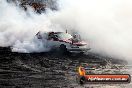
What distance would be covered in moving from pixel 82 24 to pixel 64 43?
9.30 m

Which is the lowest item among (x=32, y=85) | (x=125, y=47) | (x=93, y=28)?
(x=32, y=85)

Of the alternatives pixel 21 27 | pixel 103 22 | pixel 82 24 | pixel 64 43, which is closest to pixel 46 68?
pixel 64 43

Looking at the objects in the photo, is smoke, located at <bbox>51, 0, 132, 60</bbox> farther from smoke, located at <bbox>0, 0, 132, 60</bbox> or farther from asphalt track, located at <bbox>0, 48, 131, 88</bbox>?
asphalt track, located at <bbox>0, 48, 131, 88</bbox>

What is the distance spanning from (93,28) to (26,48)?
900 centimetres

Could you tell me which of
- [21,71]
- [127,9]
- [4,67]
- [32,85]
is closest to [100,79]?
[32,85]

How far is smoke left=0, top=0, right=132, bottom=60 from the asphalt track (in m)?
2.47

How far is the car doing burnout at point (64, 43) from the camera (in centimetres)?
2855

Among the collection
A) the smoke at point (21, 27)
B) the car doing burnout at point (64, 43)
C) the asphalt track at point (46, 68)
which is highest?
the smoke at point (21, 27)

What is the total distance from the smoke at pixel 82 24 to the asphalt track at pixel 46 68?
97.3 inches

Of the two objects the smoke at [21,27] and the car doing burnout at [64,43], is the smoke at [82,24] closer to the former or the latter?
the smoke at [21,27]

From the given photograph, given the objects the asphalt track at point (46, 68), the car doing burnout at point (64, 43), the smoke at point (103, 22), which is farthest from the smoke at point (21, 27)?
the smoke at point (103, 22)

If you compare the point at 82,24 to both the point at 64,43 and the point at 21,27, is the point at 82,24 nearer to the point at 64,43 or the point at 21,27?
the point at 21,27

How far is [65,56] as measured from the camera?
2759cm

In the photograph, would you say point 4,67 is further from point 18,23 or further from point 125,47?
point 18,23
